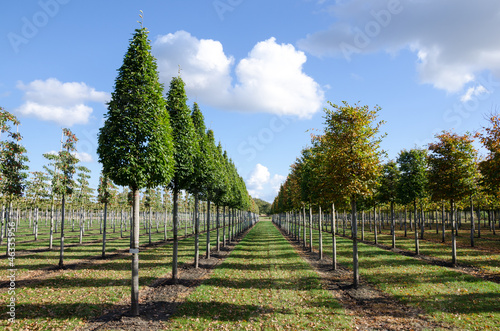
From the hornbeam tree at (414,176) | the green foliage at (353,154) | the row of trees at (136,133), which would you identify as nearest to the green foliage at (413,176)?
the hornbeam tree at (414,176)

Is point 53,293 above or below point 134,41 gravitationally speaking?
below

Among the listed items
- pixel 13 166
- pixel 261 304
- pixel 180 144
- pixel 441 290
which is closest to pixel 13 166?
pixel 13 166

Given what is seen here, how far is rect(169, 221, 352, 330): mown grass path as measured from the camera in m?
9.20

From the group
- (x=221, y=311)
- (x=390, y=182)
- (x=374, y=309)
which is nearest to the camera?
(x=221, y=311)

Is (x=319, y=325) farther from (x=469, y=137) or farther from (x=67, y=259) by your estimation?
(x=67, y=259)

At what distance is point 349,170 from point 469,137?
38.9 ft

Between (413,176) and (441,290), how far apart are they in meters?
13.9

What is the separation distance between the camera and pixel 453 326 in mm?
8938

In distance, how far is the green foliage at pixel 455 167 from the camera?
18.8m

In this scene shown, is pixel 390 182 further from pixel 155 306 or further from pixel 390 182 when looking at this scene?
pixel 155 306

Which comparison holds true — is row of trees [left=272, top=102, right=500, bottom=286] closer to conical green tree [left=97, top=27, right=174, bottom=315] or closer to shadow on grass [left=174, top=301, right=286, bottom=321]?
shadow on grass [left=174, top=301, right=286, bottom=321]

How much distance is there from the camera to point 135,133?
10.2m

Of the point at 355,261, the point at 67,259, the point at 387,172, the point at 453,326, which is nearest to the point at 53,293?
the point at 67,259

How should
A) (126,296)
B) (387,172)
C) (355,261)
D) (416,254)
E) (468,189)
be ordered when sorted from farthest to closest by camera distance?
(387,172)
(416,254)
(468,189)
(355,261)
(126,296)
